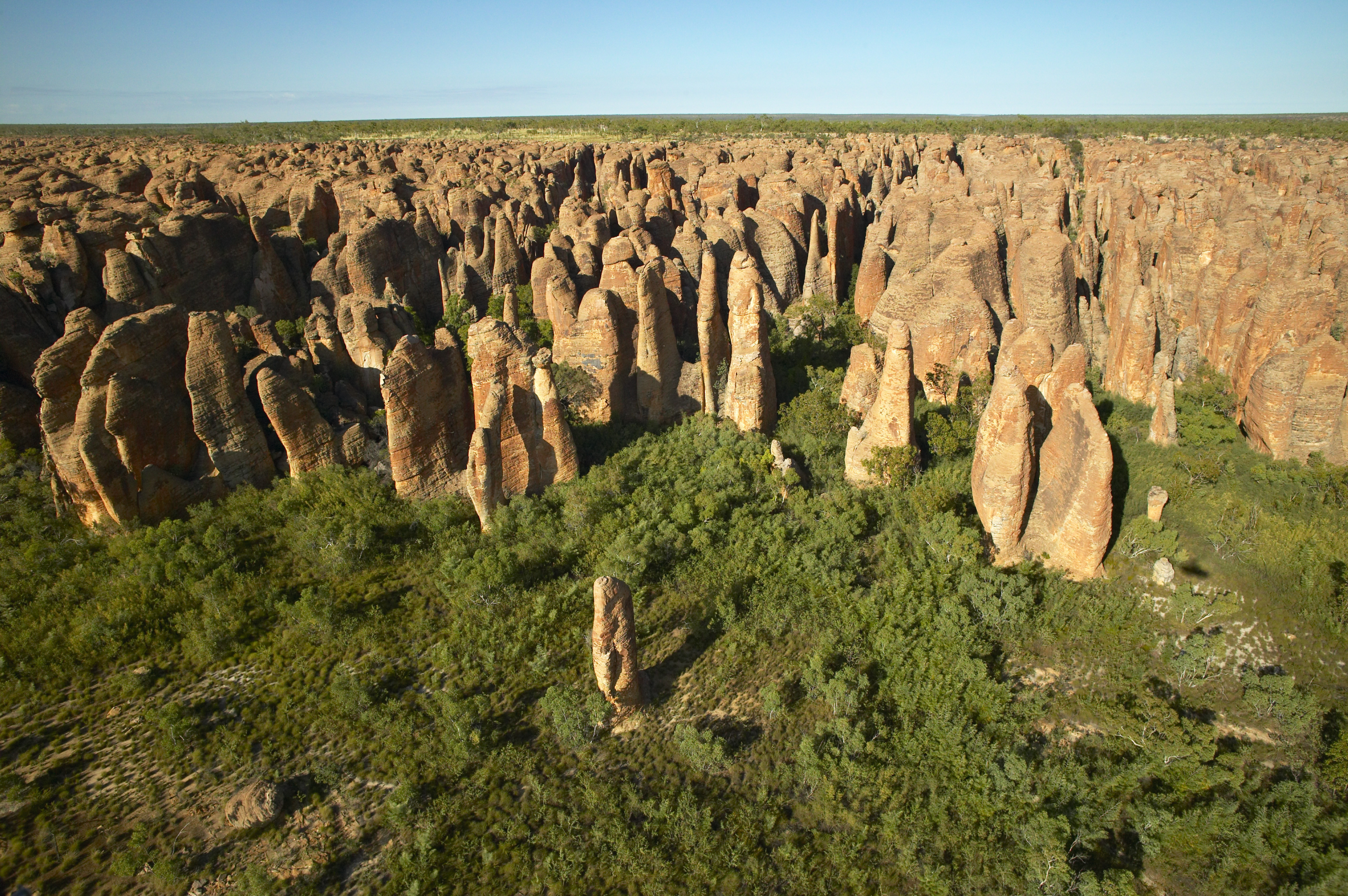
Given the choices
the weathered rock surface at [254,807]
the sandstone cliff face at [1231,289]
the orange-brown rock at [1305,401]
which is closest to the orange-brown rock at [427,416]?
the weathered rock surface at [254,807]

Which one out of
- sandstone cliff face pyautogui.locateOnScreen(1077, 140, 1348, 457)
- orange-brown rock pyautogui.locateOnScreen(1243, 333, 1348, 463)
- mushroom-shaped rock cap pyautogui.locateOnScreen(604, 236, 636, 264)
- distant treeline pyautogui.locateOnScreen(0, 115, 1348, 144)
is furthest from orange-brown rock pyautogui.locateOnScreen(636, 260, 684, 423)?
distant treeline pyautogui.locateOnScreen(0, 115, 1348, 144)

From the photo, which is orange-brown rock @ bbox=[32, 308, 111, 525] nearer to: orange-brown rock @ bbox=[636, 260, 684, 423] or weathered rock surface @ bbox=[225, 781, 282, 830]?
weathered rock surface @ bbox=[225, 781, 282, 830]

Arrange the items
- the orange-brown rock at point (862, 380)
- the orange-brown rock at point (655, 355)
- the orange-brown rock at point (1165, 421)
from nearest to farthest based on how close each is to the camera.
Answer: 1. the orange-brown rock at point (1165, 421)
2. the orange-brown rock at point (862, 380)
3. the orange-brown rock at point (655, 355)

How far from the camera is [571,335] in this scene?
81.6 ft

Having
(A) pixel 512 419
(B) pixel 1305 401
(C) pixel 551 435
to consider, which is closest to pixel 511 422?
(A) pixel 512 419

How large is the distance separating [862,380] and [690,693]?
1347 centimetres

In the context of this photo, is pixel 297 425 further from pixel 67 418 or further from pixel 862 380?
pixel 862 380

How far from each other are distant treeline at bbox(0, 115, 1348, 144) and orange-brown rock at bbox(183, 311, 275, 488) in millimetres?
114734

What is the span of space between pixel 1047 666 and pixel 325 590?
18.1 meters

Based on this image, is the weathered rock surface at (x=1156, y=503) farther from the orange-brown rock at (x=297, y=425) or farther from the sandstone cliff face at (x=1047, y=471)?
the orange-brown rock at (x=297, y=425)

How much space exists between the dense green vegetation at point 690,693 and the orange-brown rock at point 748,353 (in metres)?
2.86

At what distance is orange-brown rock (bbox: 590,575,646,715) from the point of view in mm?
14266

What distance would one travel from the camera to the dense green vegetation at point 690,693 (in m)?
12.6

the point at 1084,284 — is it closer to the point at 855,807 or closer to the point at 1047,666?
the point at 1047,666
